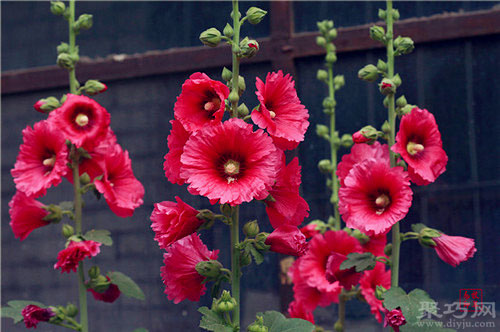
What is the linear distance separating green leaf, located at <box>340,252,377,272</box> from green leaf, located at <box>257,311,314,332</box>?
33 cm

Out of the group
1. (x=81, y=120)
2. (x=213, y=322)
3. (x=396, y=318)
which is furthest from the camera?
(x=81, y=120)

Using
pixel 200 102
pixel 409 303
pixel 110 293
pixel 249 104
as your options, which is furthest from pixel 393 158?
pixel 249 104

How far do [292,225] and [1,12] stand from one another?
281 centimetres

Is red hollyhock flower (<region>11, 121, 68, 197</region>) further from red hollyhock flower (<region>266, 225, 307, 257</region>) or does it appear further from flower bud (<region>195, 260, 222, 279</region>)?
red hollyhock flower (<region>266, 225, 307, 257</region>)

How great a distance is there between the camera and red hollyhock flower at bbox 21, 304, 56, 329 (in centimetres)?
188

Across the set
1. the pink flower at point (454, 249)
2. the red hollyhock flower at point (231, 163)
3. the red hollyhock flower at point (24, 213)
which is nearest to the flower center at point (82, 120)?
the red hollyhock flower at point (24, 213)

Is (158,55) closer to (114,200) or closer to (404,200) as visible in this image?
(114,200)

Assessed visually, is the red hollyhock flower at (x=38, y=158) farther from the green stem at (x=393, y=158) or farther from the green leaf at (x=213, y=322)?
the green stem at (x=393, y=158)

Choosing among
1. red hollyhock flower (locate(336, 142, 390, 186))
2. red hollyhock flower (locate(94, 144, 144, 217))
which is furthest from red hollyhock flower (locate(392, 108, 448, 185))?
red hollyhock flower (locate(94, 144, 144, 217))

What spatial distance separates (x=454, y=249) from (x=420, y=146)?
0.98 ft

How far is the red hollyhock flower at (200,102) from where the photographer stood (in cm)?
136

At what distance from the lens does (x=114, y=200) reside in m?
2.00

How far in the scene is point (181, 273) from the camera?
1.45 metres

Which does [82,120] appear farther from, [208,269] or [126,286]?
[208,269]
